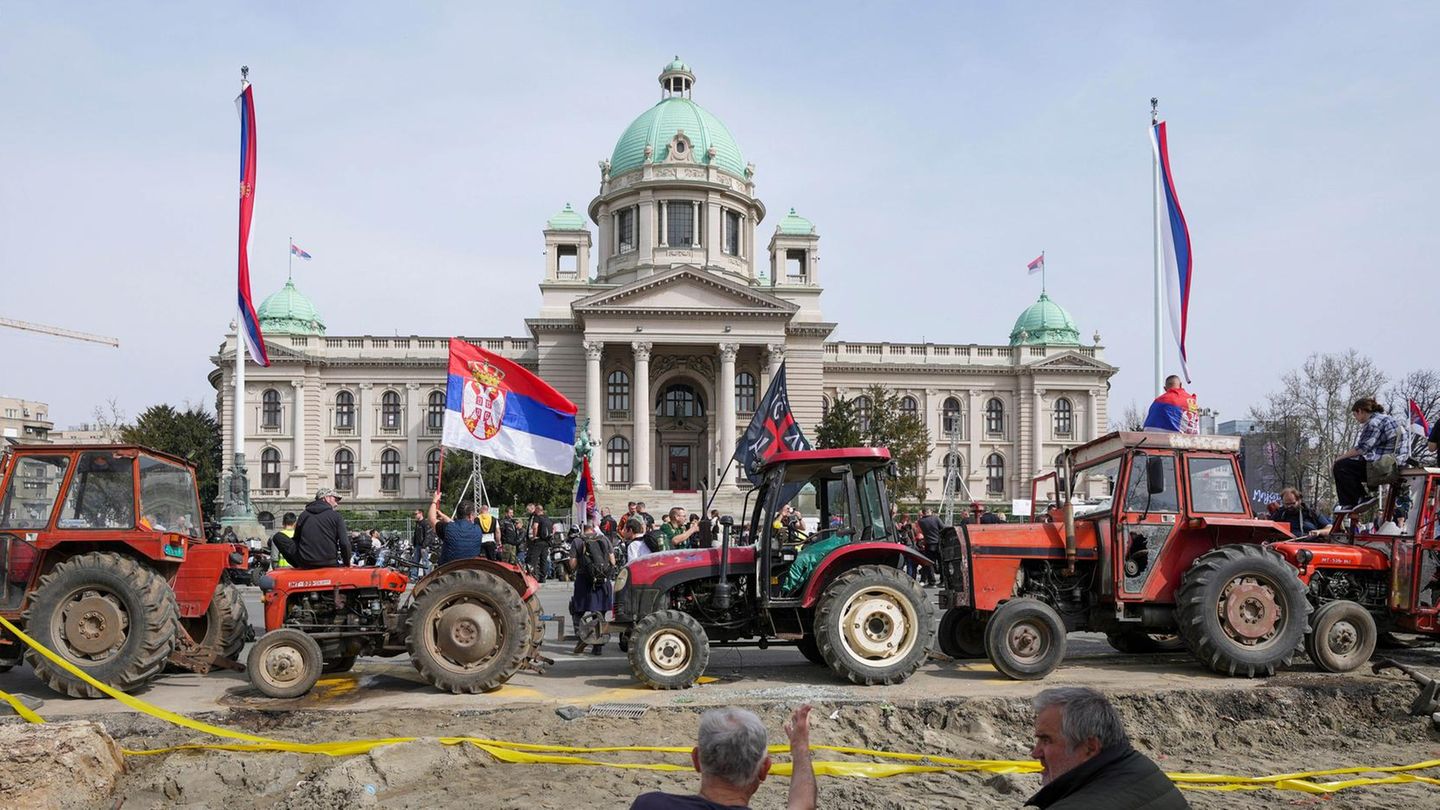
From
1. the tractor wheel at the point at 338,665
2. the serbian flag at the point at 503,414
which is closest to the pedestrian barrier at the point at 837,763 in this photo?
the tractor wheel at the point at 338,665

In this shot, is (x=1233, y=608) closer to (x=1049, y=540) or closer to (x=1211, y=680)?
(x=1211, y=680)

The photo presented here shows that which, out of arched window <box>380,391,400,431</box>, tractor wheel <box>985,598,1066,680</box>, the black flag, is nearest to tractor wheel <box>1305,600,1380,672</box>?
tractor wheel <box>985,598,1066,680</box>

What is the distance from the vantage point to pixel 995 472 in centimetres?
6162

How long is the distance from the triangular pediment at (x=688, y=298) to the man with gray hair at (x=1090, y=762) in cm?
4908

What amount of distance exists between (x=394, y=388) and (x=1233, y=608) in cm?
5421

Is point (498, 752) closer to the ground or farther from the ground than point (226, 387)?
closer to the ground

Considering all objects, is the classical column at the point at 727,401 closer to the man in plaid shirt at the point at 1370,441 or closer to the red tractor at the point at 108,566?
the man in plaid shirt at the point at 1370,441

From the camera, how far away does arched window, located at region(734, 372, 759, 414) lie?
186ft

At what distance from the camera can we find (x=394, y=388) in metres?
59.0

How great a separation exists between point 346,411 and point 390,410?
2351 mm

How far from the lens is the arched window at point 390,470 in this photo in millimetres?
58688

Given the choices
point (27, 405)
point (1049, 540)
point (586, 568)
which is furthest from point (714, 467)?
point (27, 405)

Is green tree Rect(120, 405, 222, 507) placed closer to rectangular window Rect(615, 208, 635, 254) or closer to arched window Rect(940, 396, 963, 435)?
rectangular window Rect(615, 208, 635, 254)

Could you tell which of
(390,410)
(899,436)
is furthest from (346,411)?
(899,436)
